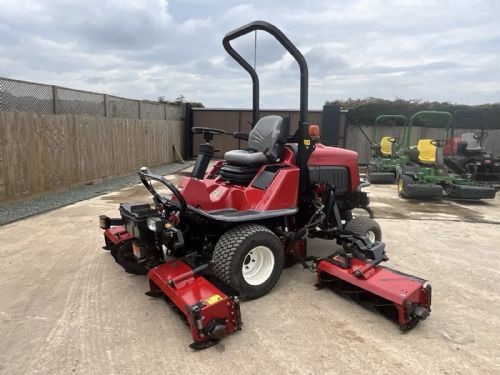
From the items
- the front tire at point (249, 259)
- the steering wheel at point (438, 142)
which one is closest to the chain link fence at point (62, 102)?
the front tire at point (249, 259)

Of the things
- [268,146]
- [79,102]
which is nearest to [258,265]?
[268,146]

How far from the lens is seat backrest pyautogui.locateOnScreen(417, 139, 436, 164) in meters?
9.01

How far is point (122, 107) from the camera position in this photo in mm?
11094

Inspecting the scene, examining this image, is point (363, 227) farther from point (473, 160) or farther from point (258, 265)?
point (473, 160)

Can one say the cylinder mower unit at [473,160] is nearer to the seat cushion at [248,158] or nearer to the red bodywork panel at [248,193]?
the red bodywork panel at [248,193]

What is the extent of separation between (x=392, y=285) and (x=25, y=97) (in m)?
7.29

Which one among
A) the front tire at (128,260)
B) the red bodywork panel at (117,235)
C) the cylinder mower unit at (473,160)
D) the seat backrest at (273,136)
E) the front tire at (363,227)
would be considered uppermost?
the seat backrest at (273,136)

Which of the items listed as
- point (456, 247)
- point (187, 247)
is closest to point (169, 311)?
point (187, 247)

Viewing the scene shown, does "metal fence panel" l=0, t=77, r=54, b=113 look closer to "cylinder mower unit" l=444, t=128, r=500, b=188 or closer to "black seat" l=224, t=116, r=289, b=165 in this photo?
"black seat" l=224, t=116, r=289, b=165

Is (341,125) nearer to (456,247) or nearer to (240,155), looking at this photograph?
(456,247)

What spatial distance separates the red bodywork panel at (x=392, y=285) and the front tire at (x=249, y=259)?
18.8 inches

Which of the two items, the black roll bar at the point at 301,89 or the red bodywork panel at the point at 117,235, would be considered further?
the red bodywork panel at the point at 117,235

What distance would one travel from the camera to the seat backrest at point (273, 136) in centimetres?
376

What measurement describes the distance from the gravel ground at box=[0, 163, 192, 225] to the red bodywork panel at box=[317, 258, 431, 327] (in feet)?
16.1
